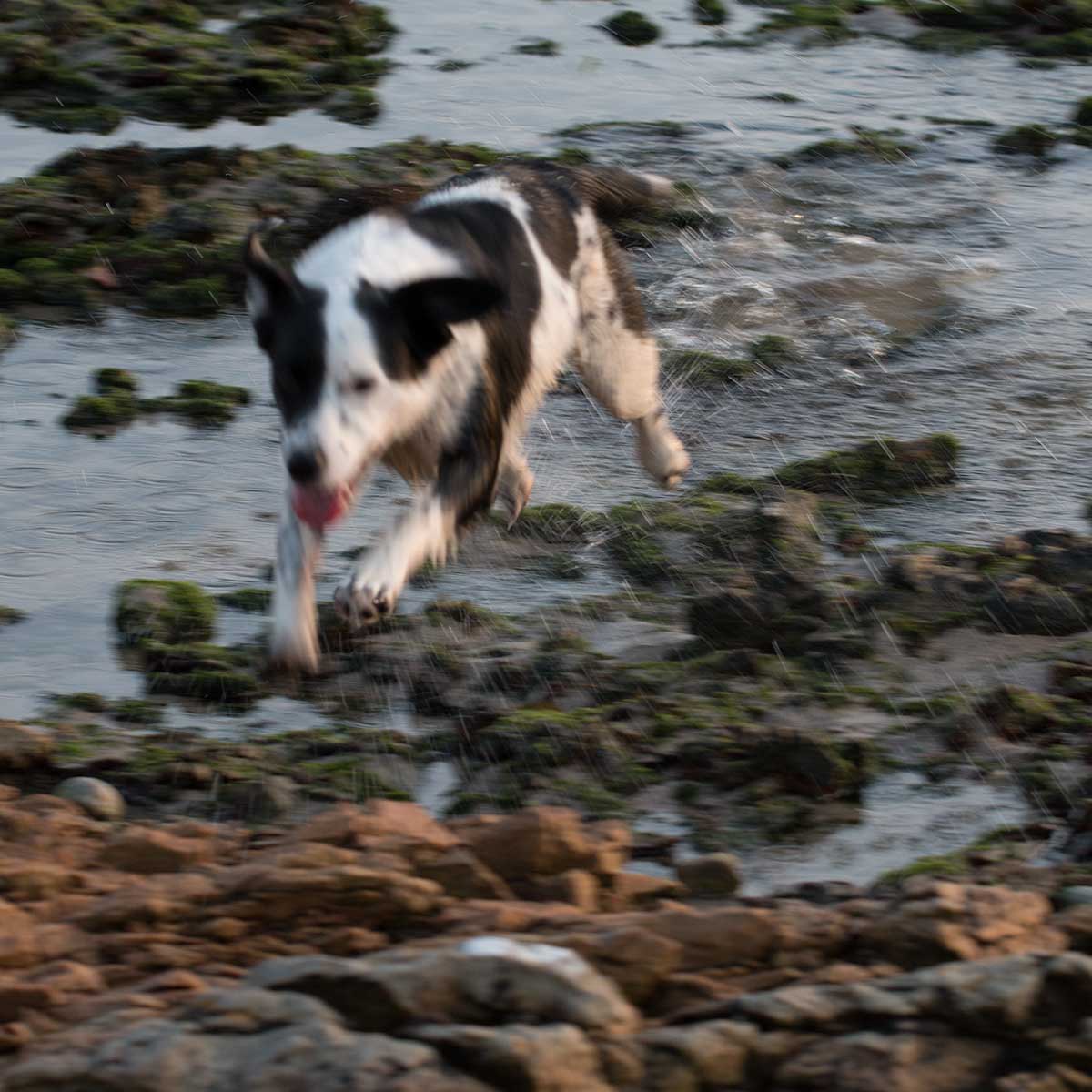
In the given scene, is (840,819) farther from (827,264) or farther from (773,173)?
(773,173)

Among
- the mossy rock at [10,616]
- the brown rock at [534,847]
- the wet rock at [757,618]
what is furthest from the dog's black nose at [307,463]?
the brown rock at [534,847]

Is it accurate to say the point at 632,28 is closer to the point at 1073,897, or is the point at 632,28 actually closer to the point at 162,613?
the point at 162,613

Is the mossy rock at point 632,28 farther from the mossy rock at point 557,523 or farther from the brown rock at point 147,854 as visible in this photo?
the brown rock at point 147,854

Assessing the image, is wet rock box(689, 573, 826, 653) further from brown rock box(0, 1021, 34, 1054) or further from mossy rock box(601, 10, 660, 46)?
mossy rock box(601, 10, 660, 46)

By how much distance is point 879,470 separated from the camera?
256 inches

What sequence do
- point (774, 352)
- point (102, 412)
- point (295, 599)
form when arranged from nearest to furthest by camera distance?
1. point (295, 599)
2. point (102, 412)
3. point (774, 352)

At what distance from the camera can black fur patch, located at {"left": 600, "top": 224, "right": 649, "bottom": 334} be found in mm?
6312

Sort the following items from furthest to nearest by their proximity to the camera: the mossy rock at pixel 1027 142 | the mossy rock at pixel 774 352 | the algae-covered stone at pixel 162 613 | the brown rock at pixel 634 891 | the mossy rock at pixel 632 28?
1. the mossy rock at pixel 632 28
2. the mossy rock at pixel 1027 142
3. the mossy rock at pixel 774 352
4. the algae-covered stone at pixel 162 613
5. the brown rock at pixel 634 891

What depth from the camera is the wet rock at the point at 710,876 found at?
12.3 ft

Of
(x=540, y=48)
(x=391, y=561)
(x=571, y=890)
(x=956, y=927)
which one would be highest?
(x=956, y=927)

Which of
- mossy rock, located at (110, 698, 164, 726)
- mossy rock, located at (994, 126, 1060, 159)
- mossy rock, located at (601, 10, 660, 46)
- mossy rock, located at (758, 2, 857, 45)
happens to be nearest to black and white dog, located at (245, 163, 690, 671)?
mossy rock, located at (110, 698, 164, 726)

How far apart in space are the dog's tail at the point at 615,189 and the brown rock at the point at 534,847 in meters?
3.57

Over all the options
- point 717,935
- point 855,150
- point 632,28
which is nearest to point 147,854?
point 717,935

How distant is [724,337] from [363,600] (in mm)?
3430
